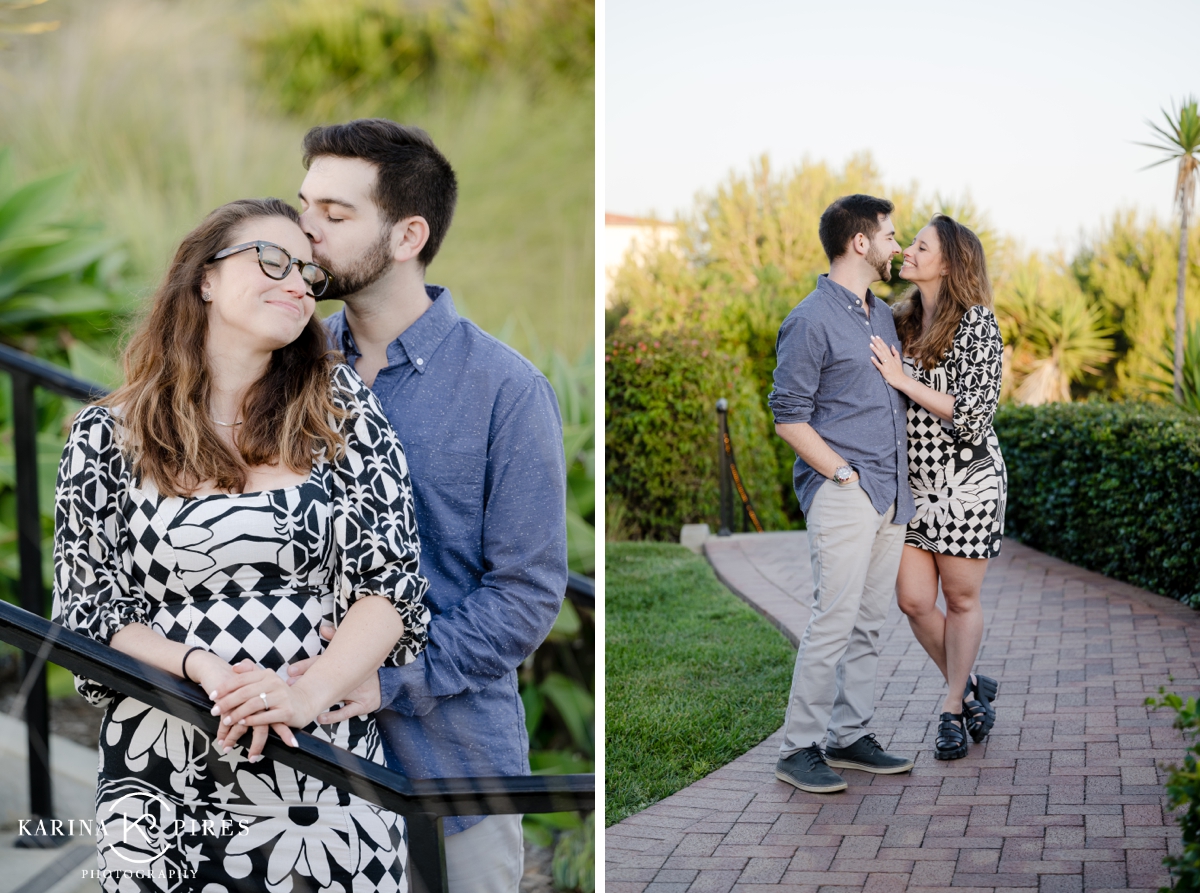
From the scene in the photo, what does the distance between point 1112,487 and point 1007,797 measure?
90 centimetres

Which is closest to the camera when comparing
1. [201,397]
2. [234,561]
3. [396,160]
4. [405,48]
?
[234,561]

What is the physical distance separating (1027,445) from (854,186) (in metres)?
A: 1.10

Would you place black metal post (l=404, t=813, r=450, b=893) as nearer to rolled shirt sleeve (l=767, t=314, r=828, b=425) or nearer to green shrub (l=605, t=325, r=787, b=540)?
rolled shirt sleeve (l=767, t=314, r=828, b=425)

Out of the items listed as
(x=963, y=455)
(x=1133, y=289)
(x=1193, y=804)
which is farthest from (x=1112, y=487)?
(x=1193, y=804)

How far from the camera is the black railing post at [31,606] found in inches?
97.6

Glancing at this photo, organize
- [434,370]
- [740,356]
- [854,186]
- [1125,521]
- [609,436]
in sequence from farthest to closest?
[740,356] < [609,436] < [854,186] < [1125,521] < [434,370]

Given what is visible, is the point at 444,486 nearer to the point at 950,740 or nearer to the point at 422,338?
the point at 422,338

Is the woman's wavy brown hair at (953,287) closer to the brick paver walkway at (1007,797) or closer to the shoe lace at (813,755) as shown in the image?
the brick paver walkway at (1007,797)

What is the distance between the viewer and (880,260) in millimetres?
2740

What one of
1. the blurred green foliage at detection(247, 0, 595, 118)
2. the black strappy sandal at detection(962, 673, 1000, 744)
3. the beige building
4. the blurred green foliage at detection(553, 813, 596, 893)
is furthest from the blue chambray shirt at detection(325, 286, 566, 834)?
the blurred green foliage at detection(247, 0, 595, 118)

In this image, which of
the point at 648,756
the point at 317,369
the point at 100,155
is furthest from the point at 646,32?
the point at 100,155

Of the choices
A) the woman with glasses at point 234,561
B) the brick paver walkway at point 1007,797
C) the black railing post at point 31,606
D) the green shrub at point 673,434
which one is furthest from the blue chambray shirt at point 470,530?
the green shrub at point 673,434

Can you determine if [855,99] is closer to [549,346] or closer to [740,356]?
Answer: [549,346]

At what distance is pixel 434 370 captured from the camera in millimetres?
1820
